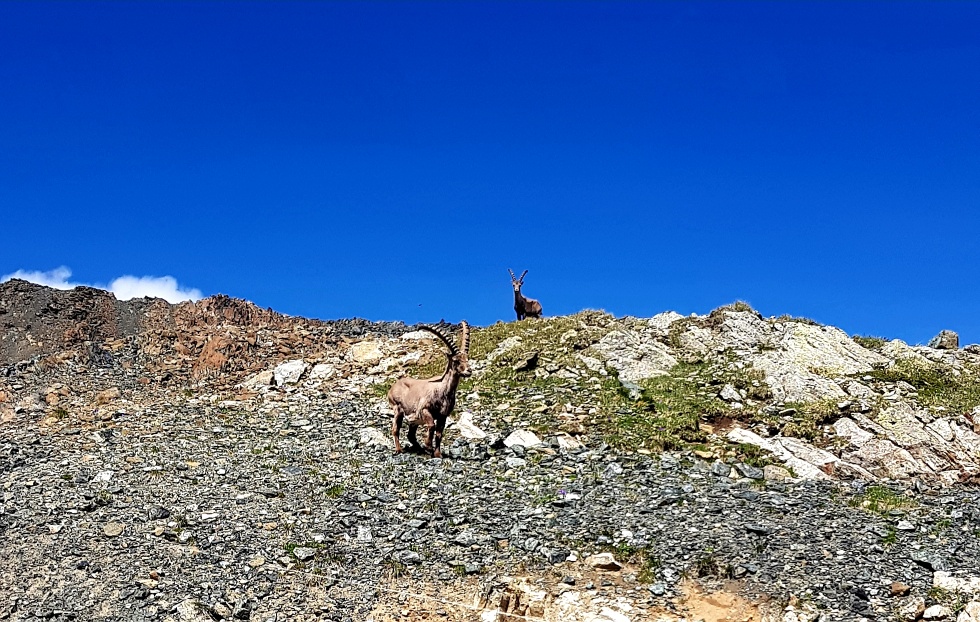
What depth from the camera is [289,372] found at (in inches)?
1216

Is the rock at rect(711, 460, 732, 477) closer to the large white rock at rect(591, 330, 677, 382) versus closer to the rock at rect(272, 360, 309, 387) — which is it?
the large white rock at rect(591, 330, 677, 382)

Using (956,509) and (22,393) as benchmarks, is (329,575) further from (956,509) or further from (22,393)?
(22,393)

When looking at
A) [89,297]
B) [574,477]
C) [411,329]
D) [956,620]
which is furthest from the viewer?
[89,297]

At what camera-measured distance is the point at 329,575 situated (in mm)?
15773

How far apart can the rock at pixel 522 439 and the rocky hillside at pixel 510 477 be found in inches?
2.9

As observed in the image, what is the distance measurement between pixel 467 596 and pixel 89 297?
30.2 m

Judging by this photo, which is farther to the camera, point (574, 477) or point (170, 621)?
point (574, 477)

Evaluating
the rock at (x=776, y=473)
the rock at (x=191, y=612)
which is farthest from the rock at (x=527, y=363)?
the rock at (x=191, y=612)

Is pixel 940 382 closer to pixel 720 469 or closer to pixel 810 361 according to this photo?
pixel 810 361

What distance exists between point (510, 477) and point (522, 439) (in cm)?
271

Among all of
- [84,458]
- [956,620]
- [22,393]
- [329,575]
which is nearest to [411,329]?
[22,393]

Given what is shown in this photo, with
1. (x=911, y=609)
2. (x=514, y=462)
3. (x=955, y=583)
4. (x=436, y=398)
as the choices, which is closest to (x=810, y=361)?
(x=514, y=462)

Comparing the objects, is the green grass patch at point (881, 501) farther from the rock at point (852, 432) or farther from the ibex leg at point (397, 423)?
the ibex leg at point (397, 423)

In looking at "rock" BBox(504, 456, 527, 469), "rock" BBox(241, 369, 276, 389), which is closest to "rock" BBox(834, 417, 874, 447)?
"rock" BBox(504, 456, 527, 469)
